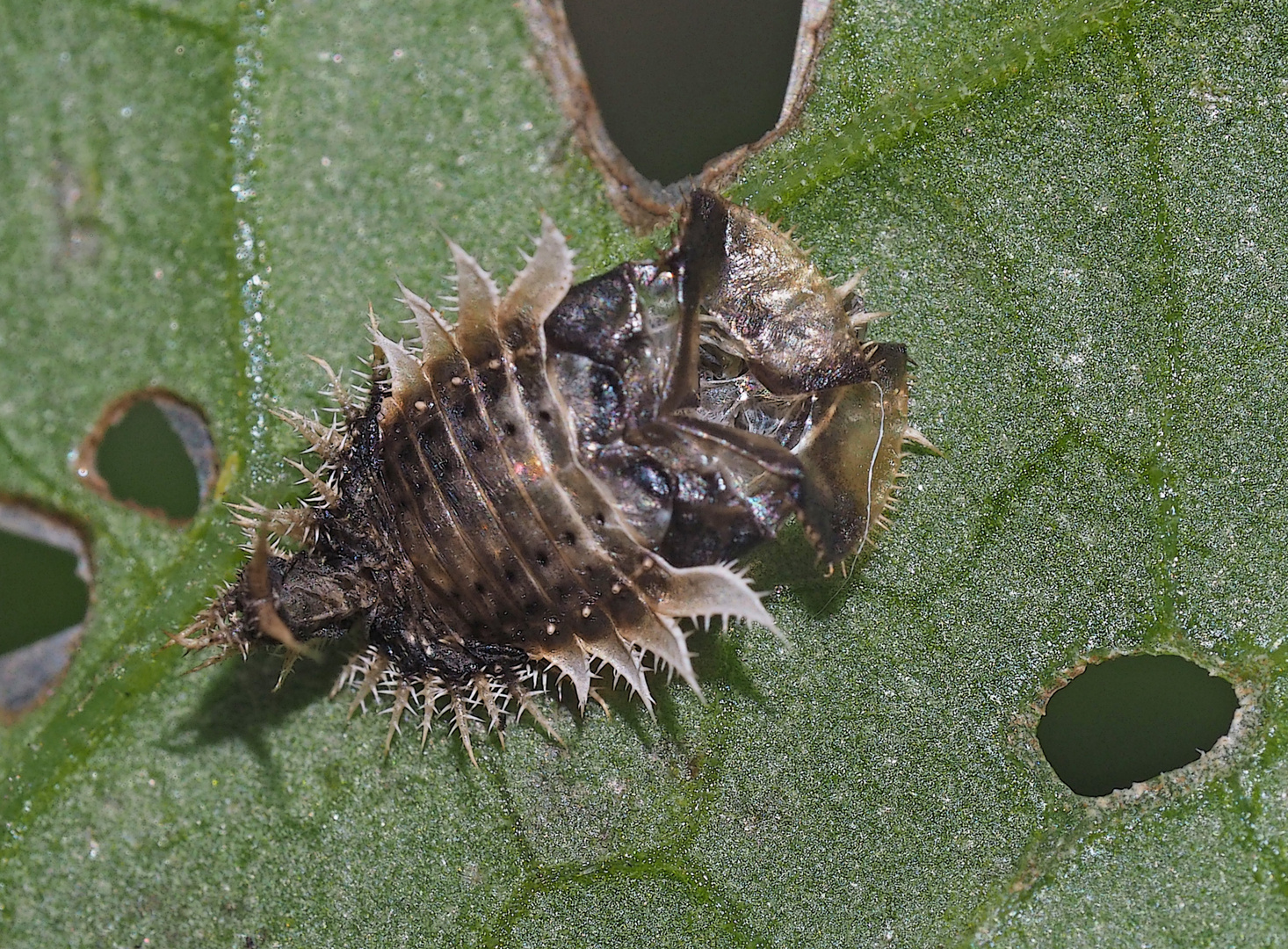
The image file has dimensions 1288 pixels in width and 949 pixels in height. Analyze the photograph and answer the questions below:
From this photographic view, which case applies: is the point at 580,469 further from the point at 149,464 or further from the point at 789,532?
the point at 149,464

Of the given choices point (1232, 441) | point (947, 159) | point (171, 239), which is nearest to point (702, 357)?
point (947, 159)

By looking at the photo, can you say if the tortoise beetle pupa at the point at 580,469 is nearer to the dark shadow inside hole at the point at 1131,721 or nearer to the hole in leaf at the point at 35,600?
the hole in leaf at the point at 35,600

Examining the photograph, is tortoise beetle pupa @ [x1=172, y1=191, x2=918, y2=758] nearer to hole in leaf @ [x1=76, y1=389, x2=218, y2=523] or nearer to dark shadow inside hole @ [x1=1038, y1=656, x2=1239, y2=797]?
hole in leaf @ [x1=76, y1=389, x2=218, y2=523]

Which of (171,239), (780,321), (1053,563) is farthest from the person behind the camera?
(171,239)

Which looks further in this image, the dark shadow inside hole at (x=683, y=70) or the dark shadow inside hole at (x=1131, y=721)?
the dark shadow inside hole at (x=683, y=70)

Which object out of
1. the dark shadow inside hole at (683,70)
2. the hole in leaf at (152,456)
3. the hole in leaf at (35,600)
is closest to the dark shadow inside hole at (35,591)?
the hole in leaf at (35,600)

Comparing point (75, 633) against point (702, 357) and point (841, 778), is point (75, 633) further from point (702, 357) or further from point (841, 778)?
point (841, 778)
